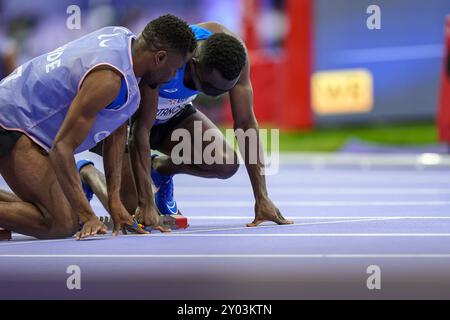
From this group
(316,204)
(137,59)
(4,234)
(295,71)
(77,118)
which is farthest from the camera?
(295,71)

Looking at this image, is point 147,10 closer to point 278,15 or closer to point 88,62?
point 278,15

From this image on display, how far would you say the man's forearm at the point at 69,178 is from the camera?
4.93m

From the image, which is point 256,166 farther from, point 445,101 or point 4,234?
point 445,101

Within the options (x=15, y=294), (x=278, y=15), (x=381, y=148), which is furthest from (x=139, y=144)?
(x=278, y=15)

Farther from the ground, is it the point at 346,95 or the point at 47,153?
the point at 346,95

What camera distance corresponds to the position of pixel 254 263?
4383 mm

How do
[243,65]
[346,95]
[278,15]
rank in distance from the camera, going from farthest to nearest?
[278,15], [346,95], [243,65]

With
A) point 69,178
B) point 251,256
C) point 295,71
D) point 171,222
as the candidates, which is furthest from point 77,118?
point 295,71

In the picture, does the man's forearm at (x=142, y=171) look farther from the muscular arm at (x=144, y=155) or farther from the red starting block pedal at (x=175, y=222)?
the red starting block pedal at (x=175, y=222)

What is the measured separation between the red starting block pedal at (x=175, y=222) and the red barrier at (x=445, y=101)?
822cm

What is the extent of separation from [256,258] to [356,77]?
12642 millimetres

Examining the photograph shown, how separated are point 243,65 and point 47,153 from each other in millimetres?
1239

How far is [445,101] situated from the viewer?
44.4 ft

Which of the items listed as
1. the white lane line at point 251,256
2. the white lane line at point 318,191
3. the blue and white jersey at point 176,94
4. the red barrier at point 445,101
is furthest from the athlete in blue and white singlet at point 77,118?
the red barrier at point 445,101
